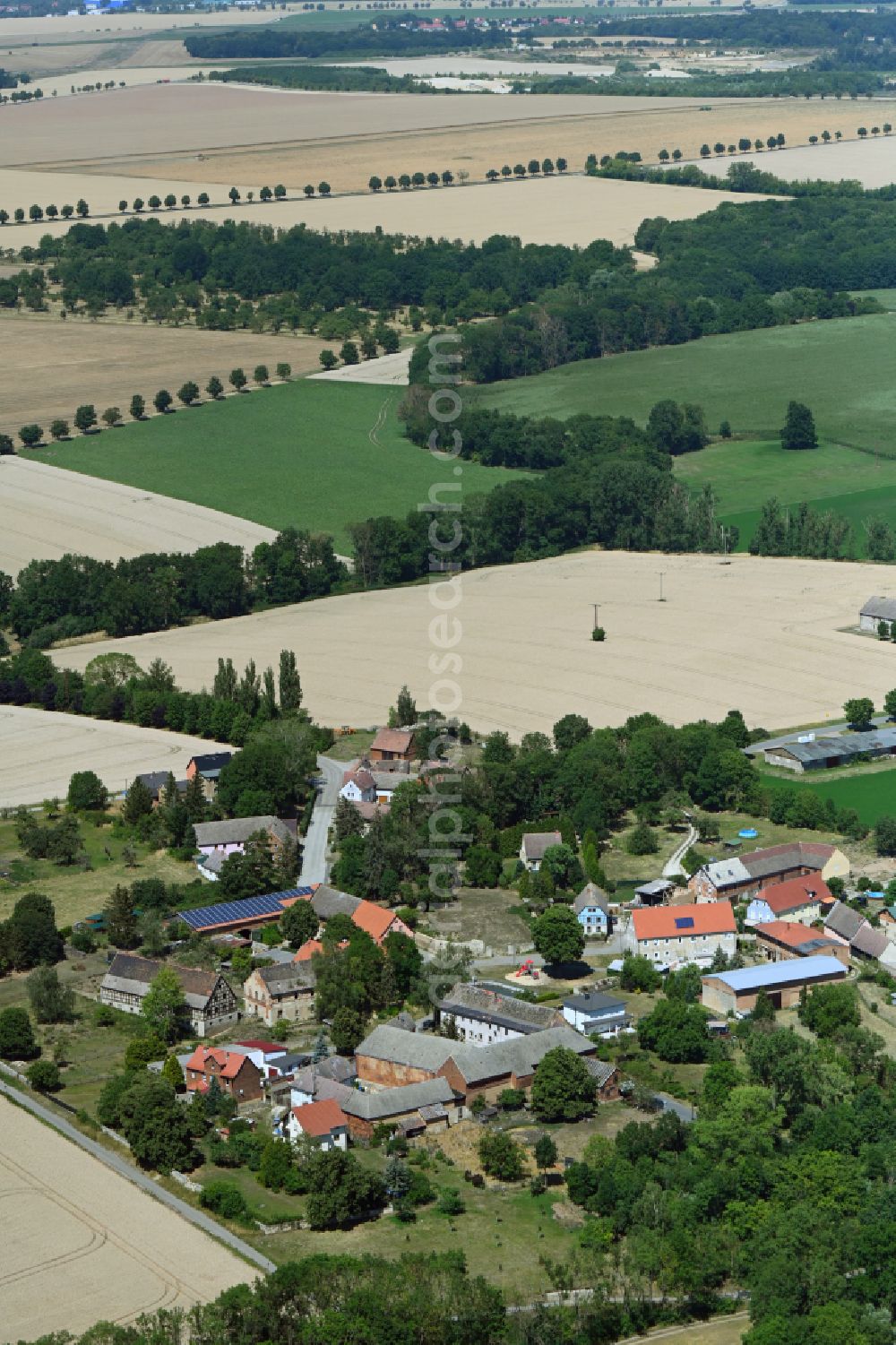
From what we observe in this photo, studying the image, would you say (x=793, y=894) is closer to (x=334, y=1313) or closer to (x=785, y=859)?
(x=785, y=859)

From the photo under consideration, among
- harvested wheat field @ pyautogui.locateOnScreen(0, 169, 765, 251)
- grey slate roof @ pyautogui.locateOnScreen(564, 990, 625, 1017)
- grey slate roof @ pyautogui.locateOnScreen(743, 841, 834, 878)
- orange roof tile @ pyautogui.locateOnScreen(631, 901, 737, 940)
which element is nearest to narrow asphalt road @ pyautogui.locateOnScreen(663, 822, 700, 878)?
grey slate roof @ pyautogui.locateOnScreen(743, 841, 834, 878)

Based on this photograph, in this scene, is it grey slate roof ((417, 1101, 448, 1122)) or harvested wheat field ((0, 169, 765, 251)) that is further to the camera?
harvested wheat field ((0, 169, 765, 251))

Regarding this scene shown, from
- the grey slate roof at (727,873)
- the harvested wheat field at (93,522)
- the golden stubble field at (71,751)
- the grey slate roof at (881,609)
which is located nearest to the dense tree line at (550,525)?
the harvested wheat field at (93,522)

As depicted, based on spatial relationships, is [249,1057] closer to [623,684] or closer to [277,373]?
[623,684]

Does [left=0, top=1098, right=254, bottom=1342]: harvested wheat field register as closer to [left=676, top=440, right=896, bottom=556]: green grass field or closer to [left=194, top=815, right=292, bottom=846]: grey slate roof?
[left=194, top=815, right=292, bottom=846]: grey slate roof

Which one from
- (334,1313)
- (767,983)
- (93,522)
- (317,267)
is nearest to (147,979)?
(767,983)

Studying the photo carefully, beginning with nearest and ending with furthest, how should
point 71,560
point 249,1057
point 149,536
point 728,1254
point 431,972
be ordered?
point 728,1254 → point 249,1057 → point 431,972 → point 71,560 → point 149,536

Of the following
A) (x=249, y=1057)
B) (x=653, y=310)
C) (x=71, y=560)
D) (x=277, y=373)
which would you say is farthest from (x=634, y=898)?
(x=653, y=310)
